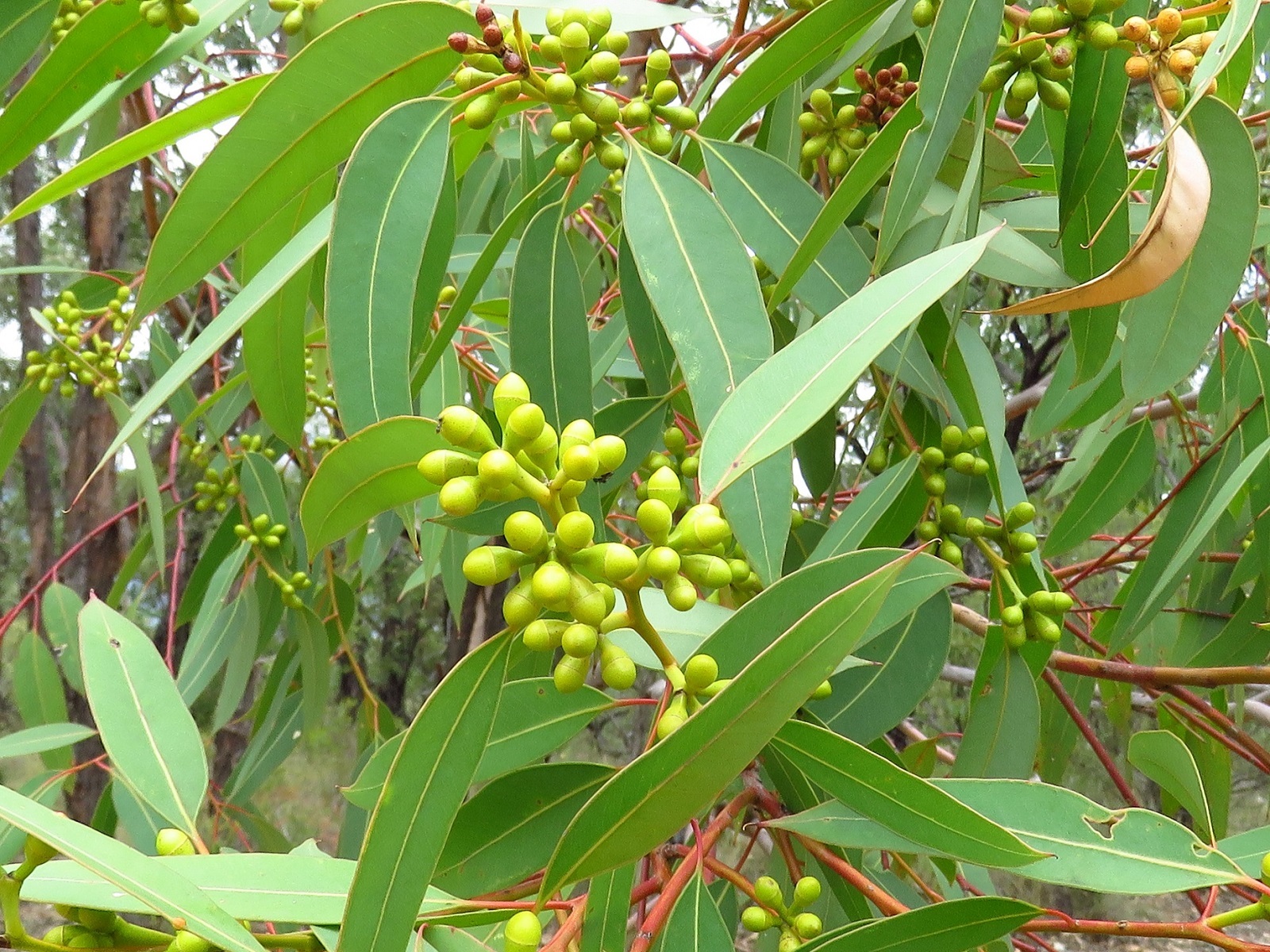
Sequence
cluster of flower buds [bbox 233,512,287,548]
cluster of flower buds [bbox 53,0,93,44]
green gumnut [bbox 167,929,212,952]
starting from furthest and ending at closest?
cluster of flower buds [bbox 233,512,287,548], cluster of flower buds [bbox 53,0,93,44], green gumnut [bbox 167,929,212,952]

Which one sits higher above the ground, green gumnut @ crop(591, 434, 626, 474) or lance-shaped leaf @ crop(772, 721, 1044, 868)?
green gumnut @ crop(591, 434, 626, 474)

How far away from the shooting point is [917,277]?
523 mm

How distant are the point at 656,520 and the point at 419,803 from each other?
189 millimetres

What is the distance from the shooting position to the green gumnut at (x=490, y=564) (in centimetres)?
48

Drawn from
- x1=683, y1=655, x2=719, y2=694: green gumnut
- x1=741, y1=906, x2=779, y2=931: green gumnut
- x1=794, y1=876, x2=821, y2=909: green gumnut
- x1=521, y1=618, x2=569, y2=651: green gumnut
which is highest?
x1=521, y1=618, x2=569, y2=651: green gumnut

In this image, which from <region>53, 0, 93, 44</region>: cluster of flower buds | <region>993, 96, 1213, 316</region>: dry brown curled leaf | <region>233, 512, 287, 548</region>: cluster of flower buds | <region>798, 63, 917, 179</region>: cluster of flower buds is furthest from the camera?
<region>233, 512, 287, 548</region>: cluster of flower buds

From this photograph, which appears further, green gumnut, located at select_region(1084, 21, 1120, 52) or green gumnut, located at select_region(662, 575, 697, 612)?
green gumnut, located at select_region(1084, 21, 1120, 52)

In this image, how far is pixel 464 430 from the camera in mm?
455

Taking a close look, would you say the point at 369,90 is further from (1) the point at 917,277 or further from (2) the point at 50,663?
(2) the point at 50,663

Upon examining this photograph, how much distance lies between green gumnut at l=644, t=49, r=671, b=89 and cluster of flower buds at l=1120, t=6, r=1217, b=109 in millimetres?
345

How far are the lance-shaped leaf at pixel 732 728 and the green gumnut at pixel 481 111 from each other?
1.60 feet

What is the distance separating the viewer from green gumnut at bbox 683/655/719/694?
0.54m

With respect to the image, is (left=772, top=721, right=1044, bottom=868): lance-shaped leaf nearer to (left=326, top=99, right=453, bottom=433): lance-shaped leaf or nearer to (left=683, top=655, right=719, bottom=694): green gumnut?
(left=683, top=655, right=719, bottom=694): green gumnut

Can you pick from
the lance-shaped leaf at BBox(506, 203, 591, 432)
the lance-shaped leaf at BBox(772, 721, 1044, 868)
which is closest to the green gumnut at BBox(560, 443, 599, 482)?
the lance-shaped leaf at BBox(772, 721, 1044, 868)
